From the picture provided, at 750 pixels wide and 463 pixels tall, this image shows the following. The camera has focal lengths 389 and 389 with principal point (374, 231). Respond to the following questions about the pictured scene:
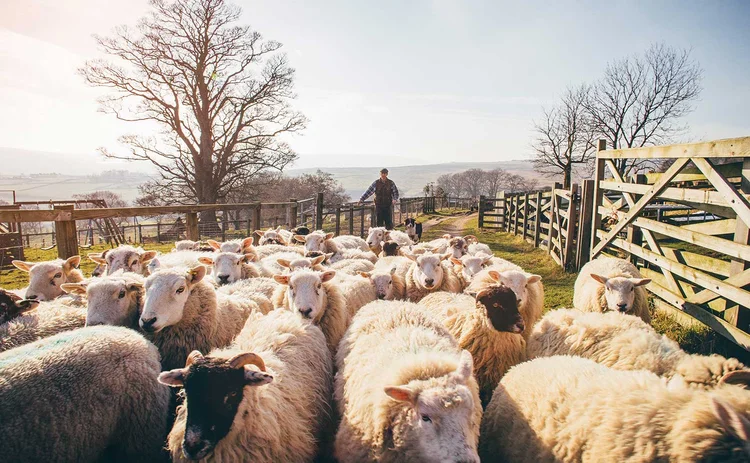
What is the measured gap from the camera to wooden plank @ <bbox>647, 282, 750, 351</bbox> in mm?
3982

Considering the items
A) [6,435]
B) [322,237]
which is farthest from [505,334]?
[322,237]

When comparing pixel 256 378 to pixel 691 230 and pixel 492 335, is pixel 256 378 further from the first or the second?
pixel 691 230

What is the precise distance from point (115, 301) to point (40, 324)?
1.82ft

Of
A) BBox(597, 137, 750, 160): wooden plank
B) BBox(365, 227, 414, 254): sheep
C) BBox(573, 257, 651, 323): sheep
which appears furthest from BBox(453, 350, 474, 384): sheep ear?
BBox(365, 227, 414, 254): sheep

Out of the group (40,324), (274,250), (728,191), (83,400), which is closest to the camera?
(83,400)

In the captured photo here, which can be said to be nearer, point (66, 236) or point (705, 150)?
point (705, 150)

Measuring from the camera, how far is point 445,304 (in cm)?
452

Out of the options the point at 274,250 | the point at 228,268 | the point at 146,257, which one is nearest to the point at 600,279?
the point at 228,268

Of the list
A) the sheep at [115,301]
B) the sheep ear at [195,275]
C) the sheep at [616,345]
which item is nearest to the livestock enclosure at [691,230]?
the sheep at [616,345]

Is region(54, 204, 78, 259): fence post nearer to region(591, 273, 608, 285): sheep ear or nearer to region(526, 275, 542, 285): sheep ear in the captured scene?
region(526, 275, 542, 285): sheep ear

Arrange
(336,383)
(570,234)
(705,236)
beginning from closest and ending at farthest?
(336,383), (705,236), (570,234)

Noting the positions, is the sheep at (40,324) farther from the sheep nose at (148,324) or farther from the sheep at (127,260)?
the sheep at (127,260)

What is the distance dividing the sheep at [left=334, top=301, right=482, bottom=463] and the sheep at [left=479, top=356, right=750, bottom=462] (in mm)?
339

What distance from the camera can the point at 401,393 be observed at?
2.13 meters
